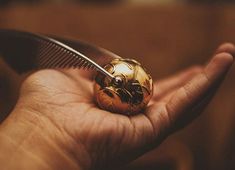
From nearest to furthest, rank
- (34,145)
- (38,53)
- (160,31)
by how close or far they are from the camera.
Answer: (34,145), (38,53), (160,31)

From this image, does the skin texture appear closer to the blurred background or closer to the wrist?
the wrist

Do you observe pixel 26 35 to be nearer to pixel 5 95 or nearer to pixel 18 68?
pixel 18 68

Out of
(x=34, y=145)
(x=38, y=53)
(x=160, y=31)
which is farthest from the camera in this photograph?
(x=160, y=31)

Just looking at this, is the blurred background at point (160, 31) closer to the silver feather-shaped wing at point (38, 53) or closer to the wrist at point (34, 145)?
the silver feather-shaped wing at point (38, 53)

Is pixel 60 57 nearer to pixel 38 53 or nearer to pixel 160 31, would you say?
pixel 38 53

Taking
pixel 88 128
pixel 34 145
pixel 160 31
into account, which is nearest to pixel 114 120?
pixel 88 128

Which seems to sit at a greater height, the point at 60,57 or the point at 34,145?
the point at 60,57
